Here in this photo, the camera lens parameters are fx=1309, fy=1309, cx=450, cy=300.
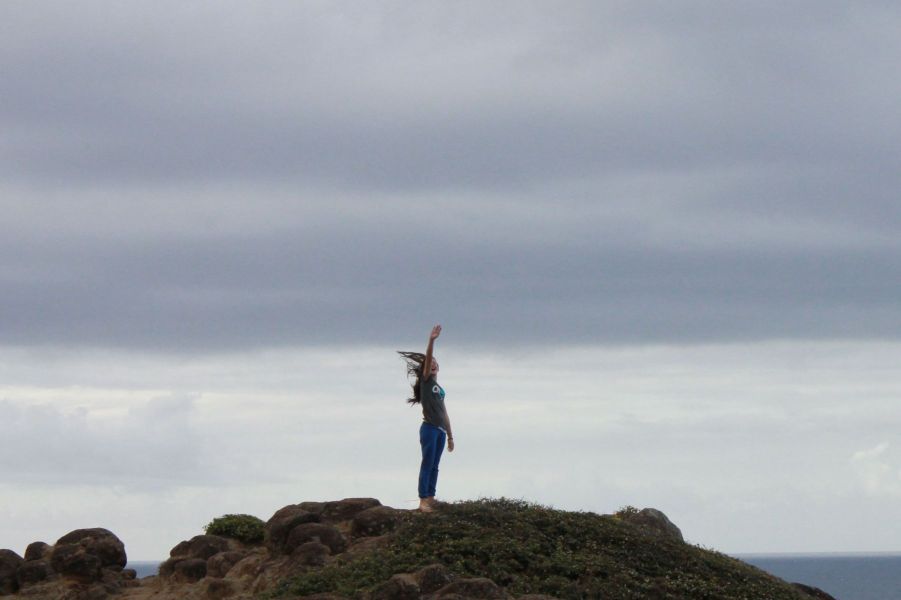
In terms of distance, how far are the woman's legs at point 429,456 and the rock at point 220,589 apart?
190 inches

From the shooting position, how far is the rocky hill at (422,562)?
88.0 feet

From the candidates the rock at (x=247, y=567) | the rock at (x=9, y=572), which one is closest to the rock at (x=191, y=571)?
the rock at (x=247, y=567)

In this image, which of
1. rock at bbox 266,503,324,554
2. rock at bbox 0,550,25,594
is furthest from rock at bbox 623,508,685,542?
rock at bbox 0,550,25,594

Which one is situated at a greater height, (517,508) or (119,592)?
(517,508)

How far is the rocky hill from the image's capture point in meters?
26.8

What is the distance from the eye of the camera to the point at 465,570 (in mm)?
27141

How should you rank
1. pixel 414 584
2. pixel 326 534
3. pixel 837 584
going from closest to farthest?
pixel 414 584 < pixel 326 534 < pixel 837 584

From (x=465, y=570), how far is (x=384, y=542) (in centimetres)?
296

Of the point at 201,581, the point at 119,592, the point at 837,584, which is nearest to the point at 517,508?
the point at 201,581

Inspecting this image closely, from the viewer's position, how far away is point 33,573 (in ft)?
113

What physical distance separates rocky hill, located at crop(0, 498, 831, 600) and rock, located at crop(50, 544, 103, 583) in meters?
0.04

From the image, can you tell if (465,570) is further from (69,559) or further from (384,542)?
(69,559)

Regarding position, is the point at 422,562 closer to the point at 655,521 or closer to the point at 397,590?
the point at 397,590

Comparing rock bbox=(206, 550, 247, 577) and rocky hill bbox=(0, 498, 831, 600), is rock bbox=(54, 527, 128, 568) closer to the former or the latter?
rocky hill bbox=(0, 498, 831, 600)
